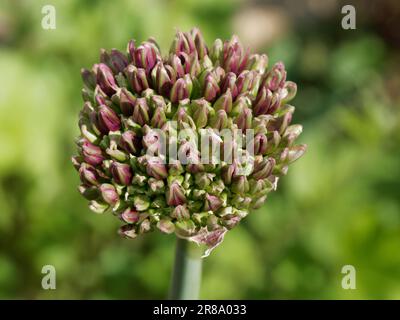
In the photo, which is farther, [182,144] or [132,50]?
[132,50]

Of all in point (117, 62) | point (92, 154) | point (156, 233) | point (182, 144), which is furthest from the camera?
point (156, 233)

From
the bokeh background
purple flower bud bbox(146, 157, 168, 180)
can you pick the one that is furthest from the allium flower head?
the bokeh background

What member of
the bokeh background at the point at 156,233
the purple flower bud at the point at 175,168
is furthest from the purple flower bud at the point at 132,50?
the bokeh background at the point at 156,233

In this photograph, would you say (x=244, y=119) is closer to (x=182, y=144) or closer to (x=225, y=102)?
(x=225, y=102)

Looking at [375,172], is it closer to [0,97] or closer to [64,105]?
[64,105]

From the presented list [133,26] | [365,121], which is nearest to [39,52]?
[133,26]

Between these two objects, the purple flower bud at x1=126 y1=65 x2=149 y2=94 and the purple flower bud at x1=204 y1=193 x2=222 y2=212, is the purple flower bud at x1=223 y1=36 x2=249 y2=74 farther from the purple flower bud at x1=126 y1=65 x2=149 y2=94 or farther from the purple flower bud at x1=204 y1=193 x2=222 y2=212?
the purple flower bud at x1=204 y1=193 x2=222 y2=212

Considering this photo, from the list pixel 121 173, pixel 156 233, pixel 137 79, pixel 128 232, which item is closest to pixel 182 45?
pixel 137 79
